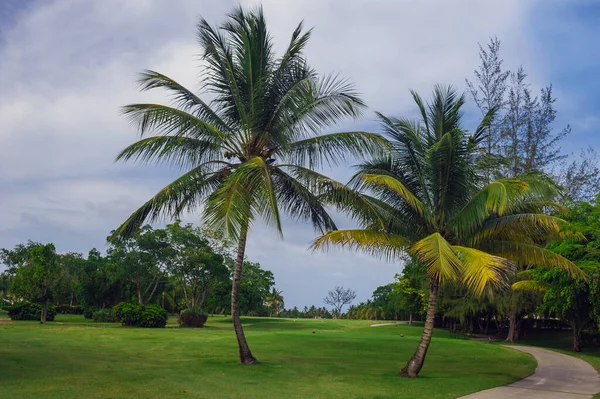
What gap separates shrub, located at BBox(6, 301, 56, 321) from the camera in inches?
1572

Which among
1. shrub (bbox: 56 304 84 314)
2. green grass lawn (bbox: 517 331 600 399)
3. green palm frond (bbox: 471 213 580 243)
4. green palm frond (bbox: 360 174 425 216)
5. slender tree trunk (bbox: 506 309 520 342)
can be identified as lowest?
shrub (bbox: 56 304 84 314)

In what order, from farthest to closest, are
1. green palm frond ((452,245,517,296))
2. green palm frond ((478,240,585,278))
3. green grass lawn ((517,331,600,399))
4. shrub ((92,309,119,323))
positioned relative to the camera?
1. shrub ((92,309,119,323))
2. green grass lawn ((517,331,600,399))
3. green palm frond ((478,240,585,278))
4. green palm frond ((452,245,517,296))

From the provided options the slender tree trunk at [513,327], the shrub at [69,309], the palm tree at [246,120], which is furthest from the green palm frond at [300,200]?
the shrub at [69,309]

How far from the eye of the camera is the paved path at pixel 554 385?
13.0 metres

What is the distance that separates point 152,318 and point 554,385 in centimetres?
2698

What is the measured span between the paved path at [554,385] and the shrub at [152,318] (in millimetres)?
24218

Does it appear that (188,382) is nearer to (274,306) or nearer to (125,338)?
(125,338)

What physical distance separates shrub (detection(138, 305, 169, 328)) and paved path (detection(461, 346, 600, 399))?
79.5ft

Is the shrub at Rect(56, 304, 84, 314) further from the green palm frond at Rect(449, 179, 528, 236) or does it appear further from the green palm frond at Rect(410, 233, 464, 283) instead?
the green palm frond at Rect(410, 233, 464, 283)

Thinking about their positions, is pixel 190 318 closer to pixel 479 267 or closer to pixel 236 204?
pixel 236 204

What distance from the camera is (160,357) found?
18.9 metres

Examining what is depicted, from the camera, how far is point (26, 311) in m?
40.2

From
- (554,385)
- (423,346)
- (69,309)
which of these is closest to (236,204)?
(423,346)

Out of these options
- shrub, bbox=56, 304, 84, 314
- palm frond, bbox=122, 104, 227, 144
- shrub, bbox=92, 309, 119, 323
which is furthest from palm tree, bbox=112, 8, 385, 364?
shrub, bbox=56, 304, 84, 314
